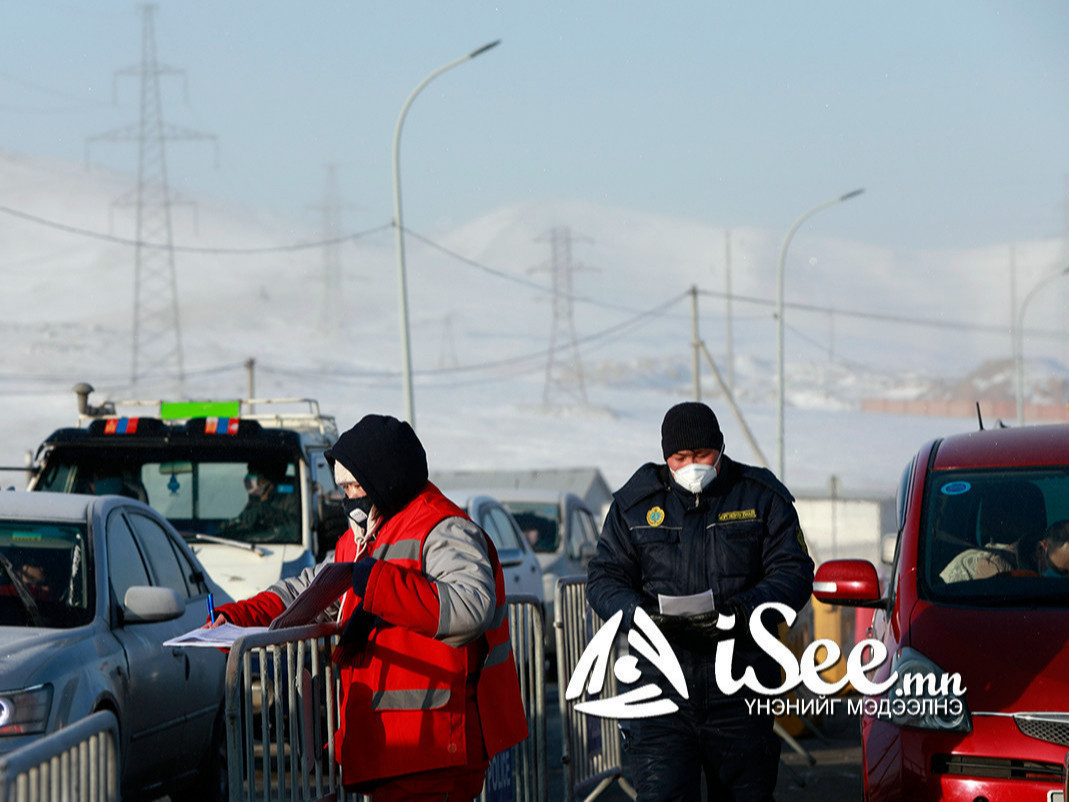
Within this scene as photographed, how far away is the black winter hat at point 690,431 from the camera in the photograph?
5.08m

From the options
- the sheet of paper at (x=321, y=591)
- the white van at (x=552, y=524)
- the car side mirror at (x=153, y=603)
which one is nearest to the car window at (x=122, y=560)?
the car side mirror at (x=153, y=603)

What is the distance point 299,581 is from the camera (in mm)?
4738

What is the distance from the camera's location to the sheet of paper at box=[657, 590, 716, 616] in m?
4.86

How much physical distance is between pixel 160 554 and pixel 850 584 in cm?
363

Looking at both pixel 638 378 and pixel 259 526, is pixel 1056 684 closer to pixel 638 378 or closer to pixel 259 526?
pixel 259 526

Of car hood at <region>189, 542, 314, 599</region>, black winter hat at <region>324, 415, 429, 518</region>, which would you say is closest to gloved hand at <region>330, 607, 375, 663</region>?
black winter hat at <region>324, 415, 429, 518</region>

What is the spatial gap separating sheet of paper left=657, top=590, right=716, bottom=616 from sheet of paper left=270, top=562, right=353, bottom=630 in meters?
1.18

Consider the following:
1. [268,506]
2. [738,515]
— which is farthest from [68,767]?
[268,506]

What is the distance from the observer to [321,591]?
4059mm

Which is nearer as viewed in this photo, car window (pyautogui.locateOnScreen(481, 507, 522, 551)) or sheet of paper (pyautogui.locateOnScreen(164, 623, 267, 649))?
sheet of paper (pyautogui.locateOnScreen(164, 623, 267, 649))

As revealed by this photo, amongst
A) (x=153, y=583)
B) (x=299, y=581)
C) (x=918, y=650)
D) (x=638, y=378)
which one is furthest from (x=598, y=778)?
(x=638, y=378)

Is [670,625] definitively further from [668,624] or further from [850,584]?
[850,584]

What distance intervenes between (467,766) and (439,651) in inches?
13.1

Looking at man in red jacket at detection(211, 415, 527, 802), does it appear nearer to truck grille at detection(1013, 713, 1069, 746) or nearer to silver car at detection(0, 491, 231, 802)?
truck grille at detection(1013, 713, 1069, 746)
